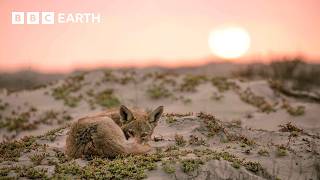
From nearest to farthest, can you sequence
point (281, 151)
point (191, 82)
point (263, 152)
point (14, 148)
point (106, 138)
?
point (106, 138)
point (263, 152)
point (281, 151)
point (14, 148)
point (191, 82)

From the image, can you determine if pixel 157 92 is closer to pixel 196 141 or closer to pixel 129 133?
pixel 196 141

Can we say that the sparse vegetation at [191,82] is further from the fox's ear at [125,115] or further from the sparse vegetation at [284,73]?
the fox's ear at [125,115]

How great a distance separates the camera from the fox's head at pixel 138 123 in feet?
31.2

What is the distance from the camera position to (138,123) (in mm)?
9711

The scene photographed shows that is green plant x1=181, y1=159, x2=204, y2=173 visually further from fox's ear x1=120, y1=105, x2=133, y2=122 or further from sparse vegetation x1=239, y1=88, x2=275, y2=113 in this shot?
sparse vegetation x1=239, y1=88, x2=275, y2=113

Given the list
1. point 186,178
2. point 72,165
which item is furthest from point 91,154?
point 186,178

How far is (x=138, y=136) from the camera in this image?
9500 millimetres

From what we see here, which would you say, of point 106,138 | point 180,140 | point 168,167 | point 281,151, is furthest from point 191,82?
point 168,167

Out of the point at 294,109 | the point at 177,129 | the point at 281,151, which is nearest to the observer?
the point at 281,151

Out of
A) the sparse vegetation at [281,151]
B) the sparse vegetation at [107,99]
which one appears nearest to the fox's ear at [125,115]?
the sparse vegetation at [281,151]

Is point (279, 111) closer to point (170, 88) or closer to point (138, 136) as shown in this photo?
point (170, 88)

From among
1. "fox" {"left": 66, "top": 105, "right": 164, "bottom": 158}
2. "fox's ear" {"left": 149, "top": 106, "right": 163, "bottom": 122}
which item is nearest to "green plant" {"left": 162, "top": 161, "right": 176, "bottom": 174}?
"fox" {"left": 66, "top": 105, "right": 164, "bottom": 158}

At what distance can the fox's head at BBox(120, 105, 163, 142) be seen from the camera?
9516 mm

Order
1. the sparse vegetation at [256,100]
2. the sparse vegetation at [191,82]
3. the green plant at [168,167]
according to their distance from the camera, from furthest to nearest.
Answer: the sparse vegetation at [191,82], the sparse vegetation at [256,100], the green plant at [168,167]
